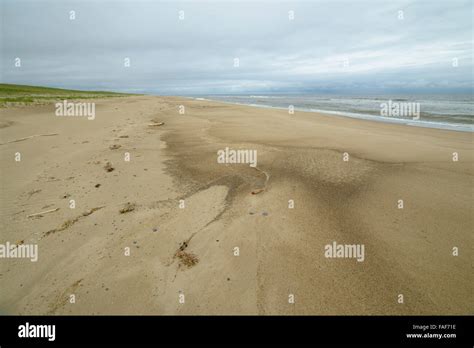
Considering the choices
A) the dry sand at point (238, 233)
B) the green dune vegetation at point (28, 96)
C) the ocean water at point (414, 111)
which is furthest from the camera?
the green dune vegetation at point (28, 96)

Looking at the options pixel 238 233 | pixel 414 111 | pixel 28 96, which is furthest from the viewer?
pixel 28 96

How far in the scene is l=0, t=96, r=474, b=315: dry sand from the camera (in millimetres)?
3119

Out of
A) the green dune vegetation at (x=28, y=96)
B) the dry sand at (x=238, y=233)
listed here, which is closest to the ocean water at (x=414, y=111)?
the dry sand at (x=238, y=233)

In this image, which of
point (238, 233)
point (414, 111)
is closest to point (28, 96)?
point (238, 233)

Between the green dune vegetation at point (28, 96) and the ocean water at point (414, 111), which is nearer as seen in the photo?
the ocean water at point (414, 111)

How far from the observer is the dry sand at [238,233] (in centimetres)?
312

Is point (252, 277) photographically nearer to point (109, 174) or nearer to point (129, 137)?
point (109, 174)

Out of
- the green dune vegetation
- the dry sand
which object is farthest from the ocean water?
the green dune vegetation

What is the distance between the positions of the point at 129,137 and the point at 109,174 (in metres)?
5.44

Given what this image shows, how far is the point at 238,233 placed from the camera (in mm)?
4406

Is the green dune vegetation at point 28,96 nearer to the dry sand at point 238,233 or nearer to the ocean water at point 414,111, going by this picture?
the dry sand at point 238,233

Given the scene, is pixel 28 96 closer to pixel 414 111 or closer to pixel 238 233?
pixel 238 233

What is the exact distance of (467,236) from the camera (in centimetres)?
425
